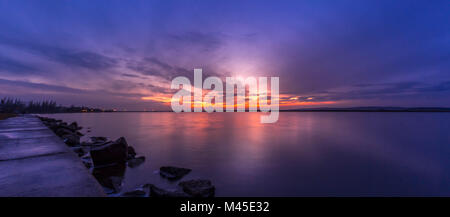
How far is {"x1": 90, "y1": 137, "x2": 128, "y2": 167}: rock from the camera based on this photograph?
7.38 m

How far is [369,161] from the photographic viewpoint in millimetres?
9766

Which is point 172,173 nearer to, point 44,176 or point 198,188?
point 198,188

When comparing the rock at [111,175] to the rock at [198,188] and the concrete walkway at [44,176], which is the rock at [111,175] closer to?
the concrete walkway at [44,176]

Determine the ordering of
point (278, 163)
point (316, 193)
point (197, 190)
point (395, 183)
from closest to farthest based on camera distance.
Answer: point (197, 190) → point (316, 193) → point (395, 183) → point (278, 163)

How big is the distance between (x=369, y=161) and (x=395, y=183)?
3343 mm

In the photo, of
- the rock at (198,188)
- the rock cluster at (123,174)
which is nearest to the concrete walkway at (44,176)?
the rock cluster at (123,174)

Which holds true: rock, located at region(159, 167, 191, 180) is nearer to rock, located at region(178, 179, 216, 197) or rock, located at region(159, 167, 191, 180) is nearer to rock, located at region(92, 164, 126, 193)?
Answer: rock, located at region(178, 179, 216, 197)

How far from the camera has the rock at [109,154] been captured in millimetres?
7384

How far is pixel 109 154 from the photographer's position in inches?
298

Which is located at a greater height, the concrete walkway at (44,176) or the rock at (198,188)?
the concrete walkway at (44,176)

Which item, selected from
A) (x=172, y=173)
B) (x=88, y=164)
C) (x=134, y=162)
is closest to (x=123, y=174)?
(x=134, y=162)
